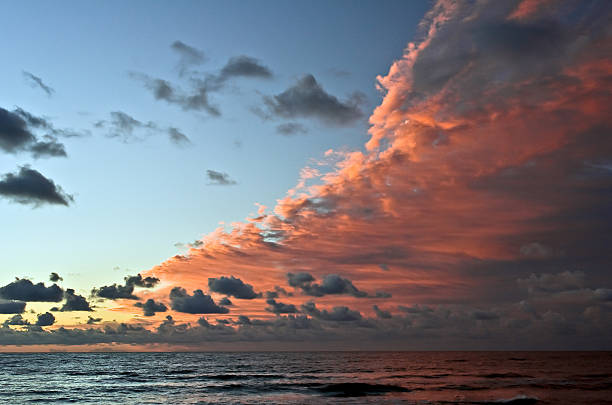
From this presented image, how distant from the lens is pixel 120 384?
3012 inches

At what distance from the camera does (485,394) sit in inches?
2215

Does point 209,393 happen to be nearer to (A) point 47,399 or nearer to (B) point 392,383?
(A) point 47,399

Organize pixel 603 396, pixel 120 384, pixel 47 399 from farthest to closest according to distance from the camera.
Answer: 1. pixel 120 384
2. pixel 47 399
3. pixel 603 396

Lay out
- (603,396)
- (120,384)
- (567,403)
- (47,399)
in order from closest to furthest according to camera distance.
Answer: (567,403), (603,396), (47,399), (120,384)

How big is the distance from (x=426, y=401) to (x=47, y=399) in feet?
162

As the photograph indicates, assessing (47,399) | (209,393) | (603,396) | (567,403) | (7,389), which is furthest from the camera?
(7,389)

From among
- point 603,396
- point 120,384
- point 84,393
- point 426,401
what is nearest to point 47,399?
point 84,393

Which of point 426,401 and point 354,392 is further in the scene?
point 354,392

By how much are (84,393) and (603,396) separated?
70.2 metres

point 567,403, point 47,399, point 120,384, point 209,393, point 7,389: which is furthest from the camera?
point 120,384

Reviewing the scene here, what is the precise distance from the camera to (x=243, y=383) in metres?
77.6

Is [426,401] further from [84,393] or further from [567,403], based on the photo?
[84,393]

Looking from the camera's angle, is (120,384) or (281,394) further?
(120,384)

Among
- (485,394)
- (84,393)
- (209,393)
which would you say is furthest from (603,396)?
(84,393)
